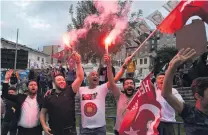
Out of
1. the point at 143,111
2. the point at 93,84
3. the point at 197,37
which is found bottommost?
the point at 143,111

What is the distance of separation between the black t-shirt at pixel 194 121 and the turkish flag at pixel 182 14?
109 centimetres

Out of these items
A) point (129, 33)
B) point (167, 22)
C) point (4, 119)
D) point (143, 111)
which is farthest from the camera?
point (129, 33)

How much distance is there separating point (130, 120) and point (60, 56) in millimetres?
3781

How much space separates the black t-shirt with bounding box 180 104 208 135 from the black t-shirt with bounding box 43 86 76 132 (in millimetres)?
2356

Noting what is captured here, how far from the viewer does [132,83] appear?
18.3 ft

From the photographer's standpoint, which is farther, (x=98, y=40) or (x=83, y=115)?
(x=98, y=40)

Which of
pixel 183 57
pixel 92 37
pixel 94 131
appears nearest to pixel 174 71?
pixel 183 57

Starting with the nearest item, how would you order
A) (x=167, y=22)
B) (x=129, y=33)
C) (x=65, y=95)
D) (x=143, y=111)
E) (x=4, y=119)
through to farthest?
1. (x=167, y=22)
2. (x=143, y=111)
3. (x=65, y=95)
4. (x=4, y=119)
5. (x=129, y=33)

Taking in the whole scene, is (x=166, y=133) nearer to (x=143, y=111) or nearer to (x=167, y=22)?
(x=143, y=111)

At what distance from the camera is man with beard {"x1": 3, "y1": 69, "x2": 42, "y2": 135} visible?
18.4ft

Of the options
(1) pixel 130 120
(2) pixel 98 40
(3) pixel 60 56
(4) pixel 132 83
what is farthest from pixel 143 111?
(2) pixel 98 40

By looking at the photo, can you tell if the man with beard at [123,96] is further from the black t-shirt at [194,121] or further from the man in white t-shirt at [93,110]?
the black t-shirt at [194,121]

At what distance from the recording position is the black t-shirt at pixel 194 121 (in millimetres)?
3262

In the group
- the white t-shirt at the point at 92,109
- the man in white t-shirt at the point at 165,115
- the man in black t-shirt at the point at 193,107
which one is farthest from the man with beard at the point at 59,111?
the man in black t-shirt at the point at 193,107
